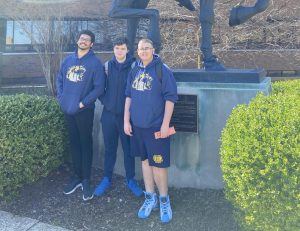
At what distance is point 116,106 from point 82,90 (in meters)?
0.39

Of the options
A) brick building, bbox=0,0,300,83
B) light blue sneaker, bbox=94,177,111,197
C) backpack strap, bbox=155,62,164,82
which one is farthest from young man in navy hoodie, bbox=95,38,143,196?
brick building, bbox=0,0,300,83

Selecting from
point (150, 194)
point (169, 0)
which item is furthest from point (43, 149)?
point (169, 0)

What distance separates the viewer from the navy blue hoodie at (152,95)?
3793mm

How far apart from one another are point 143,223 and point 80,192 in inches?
39.7

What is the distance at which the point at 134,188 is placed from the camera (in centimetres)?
456

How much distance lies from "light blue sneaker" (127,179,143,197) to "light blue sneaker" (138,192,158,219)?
401 mm

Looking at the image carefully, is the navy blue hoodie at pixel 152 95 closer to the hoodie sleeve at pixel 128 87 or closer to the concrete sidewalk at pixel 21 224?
the hoodie sleeve at pixel 128 87

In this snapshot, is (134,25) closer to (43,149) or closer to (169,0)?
(43,149)

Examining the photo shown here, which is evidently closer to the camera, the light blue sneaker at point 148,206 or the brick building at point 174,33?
the light blue sneaker at point 148,206

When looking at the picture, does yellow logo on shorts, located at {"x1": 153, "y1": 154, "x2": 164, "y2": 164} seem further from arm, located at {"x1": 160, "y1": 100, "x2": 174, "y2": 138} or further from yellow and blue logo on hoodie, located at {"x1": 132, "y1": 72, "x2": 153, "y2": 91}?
yellow and blue logo on hoodie, located at {"x1": 132, "y1": 72, "x2": 153, "y2": 91}

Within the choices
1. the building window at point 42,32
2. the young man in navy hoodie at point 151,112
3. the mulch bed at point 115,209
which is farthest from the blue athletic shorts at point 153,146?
the building window at point 42,32

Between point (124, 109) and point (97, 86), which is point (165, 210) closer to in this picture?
point (124, 109)

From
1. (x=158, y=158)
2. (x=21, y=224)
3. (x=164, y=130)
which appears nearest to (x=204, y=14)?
(x=164, y=130)

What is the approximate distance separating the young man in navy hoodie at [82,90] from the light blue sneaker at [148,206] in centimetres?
70
